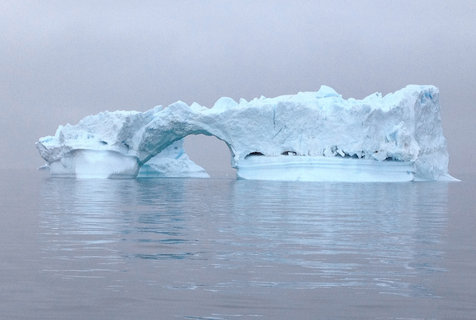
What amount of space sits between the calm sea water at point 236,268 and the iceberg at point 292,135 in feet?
52.6

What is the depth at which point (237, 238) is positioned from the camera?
7215mm

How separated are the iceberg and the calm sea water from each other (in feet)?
52.6

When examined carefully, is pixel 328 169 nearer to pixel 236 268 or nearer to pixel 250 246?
pixel 250 246

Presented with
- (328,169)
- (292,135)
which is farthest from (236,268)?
(292,135)

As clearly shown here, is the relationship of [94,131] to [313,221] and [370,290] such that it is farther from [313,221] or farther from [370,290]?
[370,290]

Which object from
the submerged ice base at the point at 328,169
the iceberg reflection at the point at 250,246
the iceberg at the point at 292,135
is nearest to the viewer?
the iceberg reflection at the point at 250,246

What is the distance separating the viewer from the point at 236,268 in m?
5.23

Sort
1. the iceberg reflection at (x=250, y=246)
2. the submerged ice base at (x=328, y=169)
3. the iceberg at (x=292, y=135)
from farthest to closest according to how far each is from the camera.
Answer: the iceberg at (x=292, y=135) → the submerged ice base at (x=328, y=169) → the iceberg reflection at (x=250, y=246)

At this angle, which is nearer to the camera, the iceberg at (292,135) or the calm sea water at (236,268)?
the calm sea water at (236,268)

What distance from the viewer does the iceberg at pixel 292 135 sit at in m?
25.7

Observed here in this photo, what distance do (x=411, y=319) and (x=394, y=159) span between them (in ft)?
76.2

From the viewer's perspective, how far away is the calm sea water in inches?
155

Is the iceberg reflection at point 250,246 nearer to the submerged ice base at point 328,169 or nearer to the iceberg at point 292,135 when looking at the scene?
the submerged ice base at point 328,169

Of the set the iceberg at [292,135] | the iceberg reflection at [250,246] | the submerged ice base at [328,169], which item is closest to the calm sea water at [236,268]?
the iceberg reflection at [250,246]
